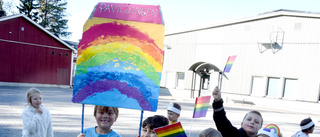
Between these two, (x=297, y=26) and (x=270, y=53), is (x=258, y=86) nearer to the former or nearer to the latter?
(x=270, y=53)

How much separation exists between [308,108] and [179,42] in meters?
14.3

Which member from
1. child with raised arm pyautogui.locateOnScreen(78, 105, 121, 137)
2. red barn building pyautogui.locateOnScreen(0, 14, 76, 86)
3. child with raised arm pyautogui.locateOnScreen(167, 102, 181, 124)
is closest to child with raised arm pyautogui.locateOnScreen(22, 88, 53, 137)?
child with raised arm pyautogui.locateOnScreen(78, 105, 121, 137)

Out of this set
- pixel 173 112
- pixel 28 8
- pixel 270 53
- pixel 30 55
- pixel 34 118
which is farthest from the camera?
pixel 28 8

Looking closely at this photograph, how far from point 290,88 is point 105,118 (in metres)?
20.3

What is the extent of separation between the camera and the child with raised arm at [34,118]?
11.0ft

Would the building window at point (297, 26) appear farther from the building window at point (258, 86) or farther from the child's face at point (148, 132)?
the child's face at point (148, 132)

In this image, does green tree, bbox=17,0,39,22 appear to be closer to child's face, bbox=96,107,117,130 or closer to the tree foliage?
the tree foliage

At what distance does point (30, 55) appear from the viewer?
2092cm

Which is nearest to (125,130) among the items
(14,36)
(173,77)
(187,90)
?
(14,36)

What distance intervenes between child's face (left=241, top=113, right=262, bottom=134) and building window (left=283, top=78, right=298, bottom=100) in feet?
60.8

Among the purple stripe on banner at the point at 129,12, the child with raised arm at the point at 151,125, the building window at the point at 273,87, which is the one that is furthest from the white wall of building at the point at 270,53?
the purple stripe on banner at the point at 129,12

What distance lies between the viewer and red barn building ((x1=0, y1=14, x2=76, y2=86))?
1934cm

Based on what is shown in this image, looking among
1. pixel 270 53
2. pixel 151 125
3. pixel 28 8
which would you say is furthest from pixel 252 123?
pixel 28 8

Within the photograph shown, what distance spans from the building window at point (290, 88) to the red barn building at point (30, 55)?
64.6 feet
